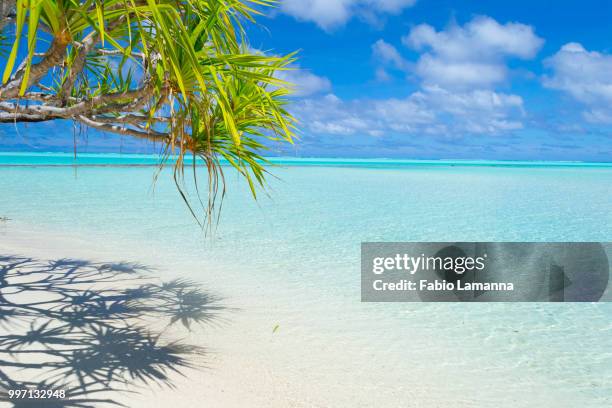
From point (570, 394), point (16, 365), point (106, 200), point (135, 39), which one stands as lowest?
point (570, 394)

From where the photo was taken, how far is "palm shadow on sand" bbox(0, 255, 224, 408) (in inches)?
92.7

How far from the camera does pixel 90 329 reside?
10.1 feet

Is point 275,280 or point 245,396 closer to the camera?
point 245,396

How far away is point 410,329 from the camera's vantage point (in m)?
3.53

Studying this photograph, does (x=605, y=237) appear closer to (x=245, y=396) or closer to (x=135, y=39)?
(x=245, y=396)

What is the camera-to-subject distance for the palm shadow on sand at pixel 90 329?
2354 mm

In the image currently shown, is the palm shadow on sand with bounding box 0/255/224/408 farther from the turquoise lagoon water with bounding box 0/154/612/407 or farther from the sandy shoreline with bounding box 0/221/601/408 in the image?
the turquoise lagoon water with bounding box 0/154/612/407

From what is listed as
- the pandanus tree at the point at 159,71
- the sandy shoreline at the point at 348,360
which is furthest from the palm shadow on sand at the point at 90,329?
the pandanus tree at the point at 159,71

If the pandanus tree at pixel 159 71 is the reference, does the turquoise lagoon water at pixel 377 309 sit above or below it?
below

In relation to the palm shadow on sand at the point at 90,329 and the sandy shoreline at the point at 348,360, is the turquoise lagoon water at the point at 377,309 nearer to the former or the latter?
the sandy shoreline at the point at 348,360

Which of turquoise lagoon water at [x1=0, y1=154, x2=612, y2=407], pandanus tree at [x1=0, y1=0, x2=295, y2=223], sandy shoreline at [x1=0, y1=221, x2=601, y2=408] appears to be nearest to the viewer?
pandanus tree at [x1=0, y1=0, x2=295, y2=223]

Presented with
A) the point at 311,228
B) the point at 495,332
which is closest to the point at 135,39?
the point at 495,332

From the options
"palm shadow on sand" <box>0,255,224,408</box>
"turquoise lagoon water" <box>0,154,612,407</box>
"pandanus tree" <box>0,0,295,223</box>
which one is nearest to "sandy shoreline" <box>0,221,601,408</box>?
"turquoise lagoon water" <box>0,154,612,407</box>

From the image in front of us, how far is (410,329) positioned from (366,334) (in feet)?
1.27
